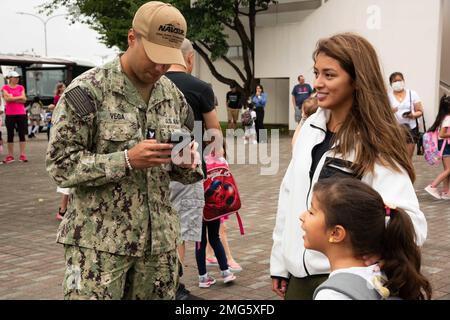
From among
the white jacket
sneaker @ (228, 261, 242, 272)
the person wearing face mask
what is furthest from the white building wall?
the white jacket

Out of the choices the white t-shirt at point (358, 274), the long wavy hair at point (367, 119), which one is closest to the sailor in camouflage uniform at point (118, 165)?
the long wavy hair at point (367, 119)

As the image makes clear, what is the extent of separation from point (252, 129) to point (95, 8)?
1025 centimetres

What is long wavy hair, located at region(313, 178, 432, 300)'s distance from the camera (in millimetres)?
2086

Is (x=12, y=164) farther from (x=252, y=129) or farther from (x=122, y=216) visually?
(x=122, y=216)

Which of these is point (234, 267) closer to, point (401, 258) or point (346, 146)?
point (346, 146)

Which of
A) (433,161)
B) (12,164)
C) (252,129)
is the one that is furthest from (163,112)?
(252,129)

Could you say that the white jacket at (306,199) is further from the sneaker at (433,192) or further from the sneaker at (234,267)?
the sneaker at (433,192)

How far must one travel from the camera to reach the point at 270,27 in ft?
71.4

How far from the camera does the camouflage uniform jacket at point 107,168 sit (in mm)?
2418

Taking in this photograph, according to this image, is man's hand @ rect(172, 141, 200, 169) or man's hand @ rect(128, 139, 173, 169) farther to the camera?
man's hand @ rect(172, 141, 200, 169)

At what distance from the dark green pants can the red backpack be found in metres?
2.13

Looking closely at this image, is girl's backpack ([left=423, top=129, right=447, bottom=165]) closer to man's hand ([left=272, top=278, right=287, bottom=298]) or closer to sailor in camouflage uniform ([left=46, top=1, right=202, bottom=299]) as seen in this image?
man's hand ([left=272, top=278, right=287, bottom=298])

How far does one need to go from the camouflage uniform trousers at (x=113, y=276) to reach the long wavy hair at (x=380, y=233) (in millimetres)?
903

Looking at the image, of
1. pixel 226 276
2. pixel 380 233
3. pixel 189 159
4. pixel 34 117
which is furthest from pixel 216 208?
pixel 34 117
